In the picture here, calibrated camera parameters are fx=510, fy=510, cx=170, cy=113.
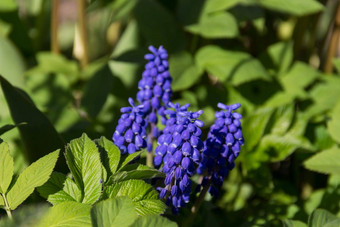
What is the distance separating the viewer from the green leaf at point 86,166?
1045 mm

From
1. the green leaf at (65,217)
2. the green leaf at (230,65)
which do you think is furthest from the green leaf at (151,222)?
the green leaf at (230,65)

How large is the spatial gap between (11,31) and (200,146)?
1.56 meters

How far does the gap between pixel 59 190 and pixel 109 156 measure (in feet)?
0.42

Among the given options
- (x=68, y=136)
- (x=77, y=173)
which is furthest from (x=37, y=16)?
(x=77, y=173)

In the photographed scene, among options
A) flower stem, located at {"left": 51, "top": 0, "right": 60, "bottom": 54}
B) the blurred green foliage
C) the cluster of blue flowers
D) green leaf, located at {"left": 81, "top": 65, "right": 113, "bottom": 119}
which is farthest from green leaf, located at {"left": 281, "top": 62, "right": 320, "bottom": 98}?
flower stem, located at {"left": 51, "top": 0, "right": 60, "bottom": 54}

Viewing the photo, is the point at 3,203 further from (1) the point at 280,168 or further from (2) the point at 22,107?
(1) the point at 280,168

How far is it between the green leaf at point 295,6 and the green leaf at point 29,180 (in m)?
1.33

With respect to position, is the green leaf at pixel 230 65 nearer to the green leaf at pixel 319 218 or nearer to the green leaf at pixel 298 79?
the green leaf at pixel 298 79

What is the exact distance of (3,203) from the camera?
988mm

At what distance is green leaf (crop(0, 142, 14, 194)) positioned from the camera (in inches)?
38.8

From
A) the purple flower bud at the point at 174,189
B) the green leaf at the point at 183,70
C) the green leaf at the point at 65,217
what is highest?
the green leaf at the point at 65,217

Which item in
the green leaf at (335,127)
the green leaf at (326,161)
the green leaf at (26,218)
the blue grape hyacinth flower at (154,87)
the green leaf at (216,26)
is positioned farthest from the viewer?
the green leaf at (216,26)

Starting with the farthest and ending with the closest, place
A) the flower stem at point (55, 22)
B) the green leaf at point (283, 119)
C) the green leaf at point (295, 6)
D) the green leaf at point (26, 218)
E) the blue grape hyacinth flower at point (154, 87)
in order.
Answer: the flower stem at point (55, 22)
the green leaf at point (295, 6)
the green leaf at point (283, 119)
the blue grape hyacinth flower at point (154, 87)
the green leaf at point (26, 218)

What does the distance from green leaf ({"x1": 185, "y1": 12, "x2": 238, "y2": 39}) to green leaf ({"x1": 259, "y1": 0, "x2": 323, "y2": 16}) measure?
0.61 ft
